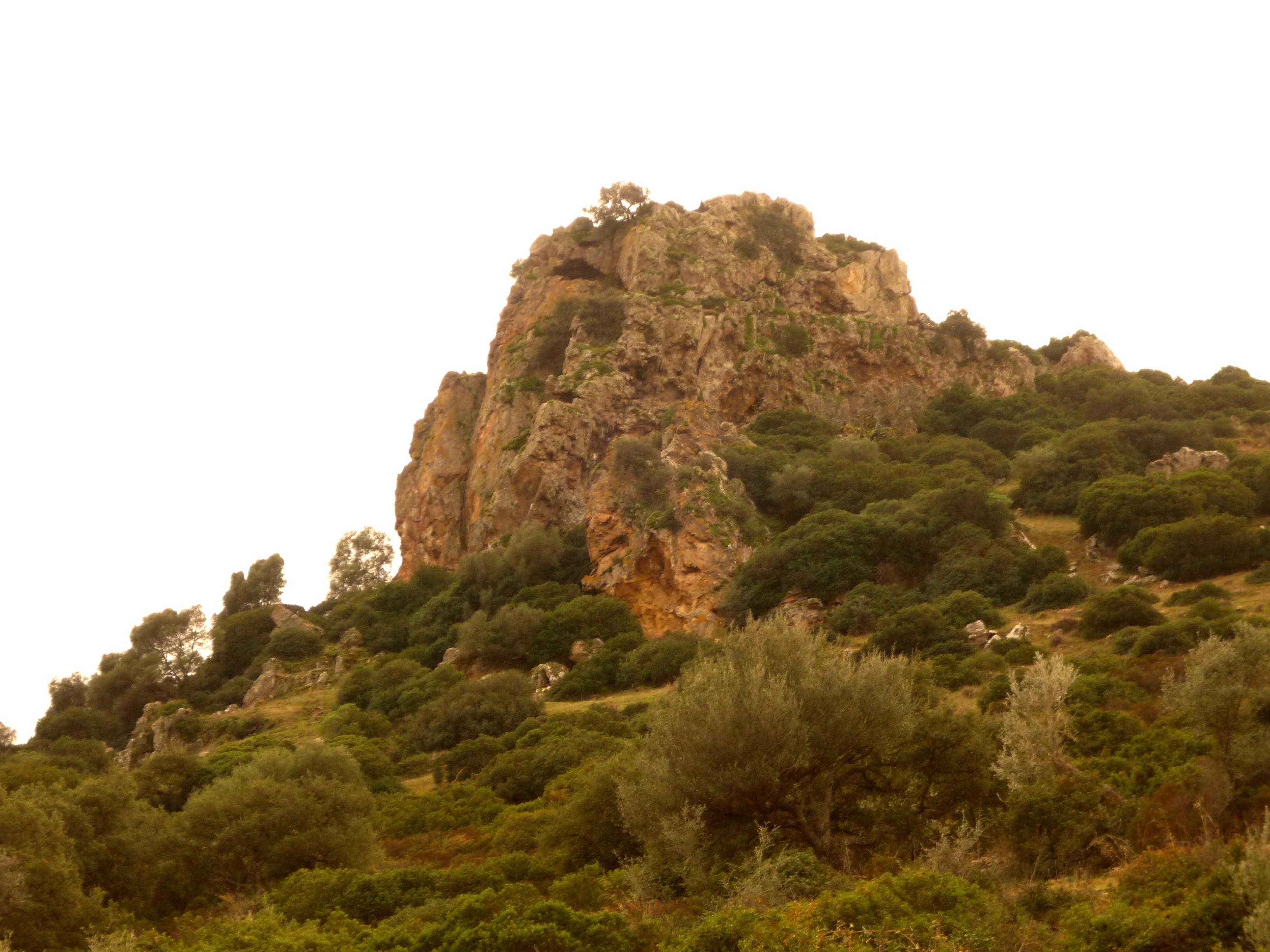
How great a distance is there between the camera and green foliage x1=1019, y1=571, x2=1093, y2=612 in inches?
1534

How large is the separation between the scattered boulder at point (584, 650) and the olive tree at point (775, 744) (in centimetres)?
2890

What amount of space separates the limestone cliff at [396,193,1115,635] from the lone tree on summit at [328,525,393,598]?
30.7 feet

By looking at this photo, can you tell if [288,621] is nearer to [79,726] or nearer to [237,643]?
[237,643]

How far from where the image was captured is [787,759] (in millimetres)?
17453

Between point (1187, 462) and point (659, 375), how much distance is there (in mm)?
28510

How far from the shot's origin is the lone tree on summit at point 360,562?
3275 inches

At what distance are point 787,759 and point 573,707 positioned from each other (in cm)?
2445

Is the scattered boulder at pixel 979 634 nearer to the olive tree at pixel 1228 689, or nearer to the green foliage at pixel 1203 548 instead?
the green foliage at pixel 1203 548

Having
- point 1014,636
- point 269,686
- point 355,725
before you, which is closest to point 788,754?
point 1014,636

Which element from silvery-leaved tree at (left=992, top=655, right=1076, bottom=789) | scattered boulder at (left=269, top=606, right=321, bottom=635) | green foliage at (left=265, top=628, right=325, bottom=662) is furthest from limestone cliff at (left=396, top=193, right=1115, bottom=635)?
silvery-leaved tree at (left=992, top=655, right=1076, bottom=789)

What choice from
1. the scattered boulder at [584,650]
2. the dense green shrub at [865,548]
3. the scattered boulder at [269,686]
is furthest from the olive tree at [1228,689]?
the scattered boulder at [269,686]

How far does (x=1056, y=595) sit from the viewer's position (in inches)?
1548

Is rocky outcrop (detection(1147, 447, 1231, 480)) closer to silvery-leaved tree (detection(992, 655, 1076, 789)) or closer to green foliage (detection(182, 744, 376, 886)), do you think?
silvery-leaved tree (detection(992, 655, 1076, 789))

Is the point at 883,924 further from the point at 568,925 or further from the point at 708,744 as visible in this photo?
the point at 708,744
